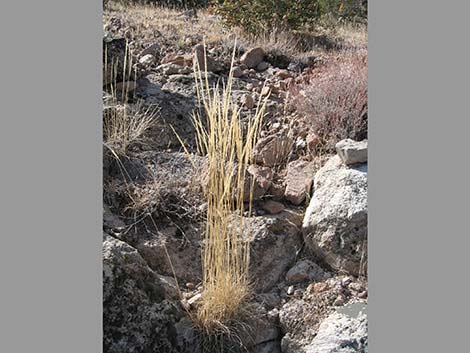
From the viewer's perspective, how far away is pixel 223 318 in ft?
10.9

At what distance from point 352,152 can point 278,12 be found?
204 cm

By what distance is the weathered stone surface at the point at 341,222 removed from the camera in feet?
11.7

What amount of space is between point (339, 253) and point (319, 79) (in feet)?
3.87

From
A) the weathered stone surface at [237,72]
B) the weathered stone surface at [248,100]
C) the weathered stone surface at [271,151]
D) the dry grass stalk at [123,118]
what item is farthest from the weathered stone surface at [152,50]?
the weathered stone surface at [271,151]

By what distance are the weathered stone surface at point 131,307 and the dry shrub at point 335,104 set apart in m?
1.29

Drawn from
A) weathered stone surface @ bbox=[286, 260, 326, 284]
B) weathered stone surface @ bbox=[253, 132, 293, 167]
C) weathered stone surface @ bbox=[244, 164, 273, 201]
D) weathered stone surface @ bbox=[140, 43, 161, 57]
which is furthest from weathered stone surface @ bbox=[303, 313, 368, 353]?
weathered stone surface @ bbox=[140, 43, 161, 57]

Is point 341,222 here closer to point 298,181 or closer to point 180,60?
point 298,181

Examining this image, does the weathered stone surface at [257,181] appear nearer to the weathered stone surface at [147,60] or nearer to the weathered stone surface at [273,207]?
the weathered stone surface at [273,207]

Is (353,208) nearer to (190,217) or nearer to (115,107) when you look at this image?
(190,217)

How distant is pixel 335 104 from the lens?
164 inches

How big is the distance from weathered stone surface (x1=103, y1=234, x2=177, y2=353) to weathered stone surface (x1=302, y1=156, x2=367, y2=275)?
802 mm

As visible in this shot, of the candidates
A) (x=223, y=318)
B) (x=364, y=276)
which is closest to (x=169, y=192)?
(x=223, y=318)

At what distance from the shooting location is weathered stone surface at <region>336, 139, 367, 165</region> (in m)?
3.69

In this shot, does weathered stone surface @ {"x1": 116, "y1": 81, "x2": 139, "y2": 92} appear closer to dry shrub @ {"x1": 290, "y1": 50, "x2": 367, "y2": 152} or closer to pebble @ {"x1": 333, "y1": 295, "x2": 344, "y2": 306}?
dry shrub @ {"x1": 290, "y1": 50, "x2": 367, "y2": 152}
